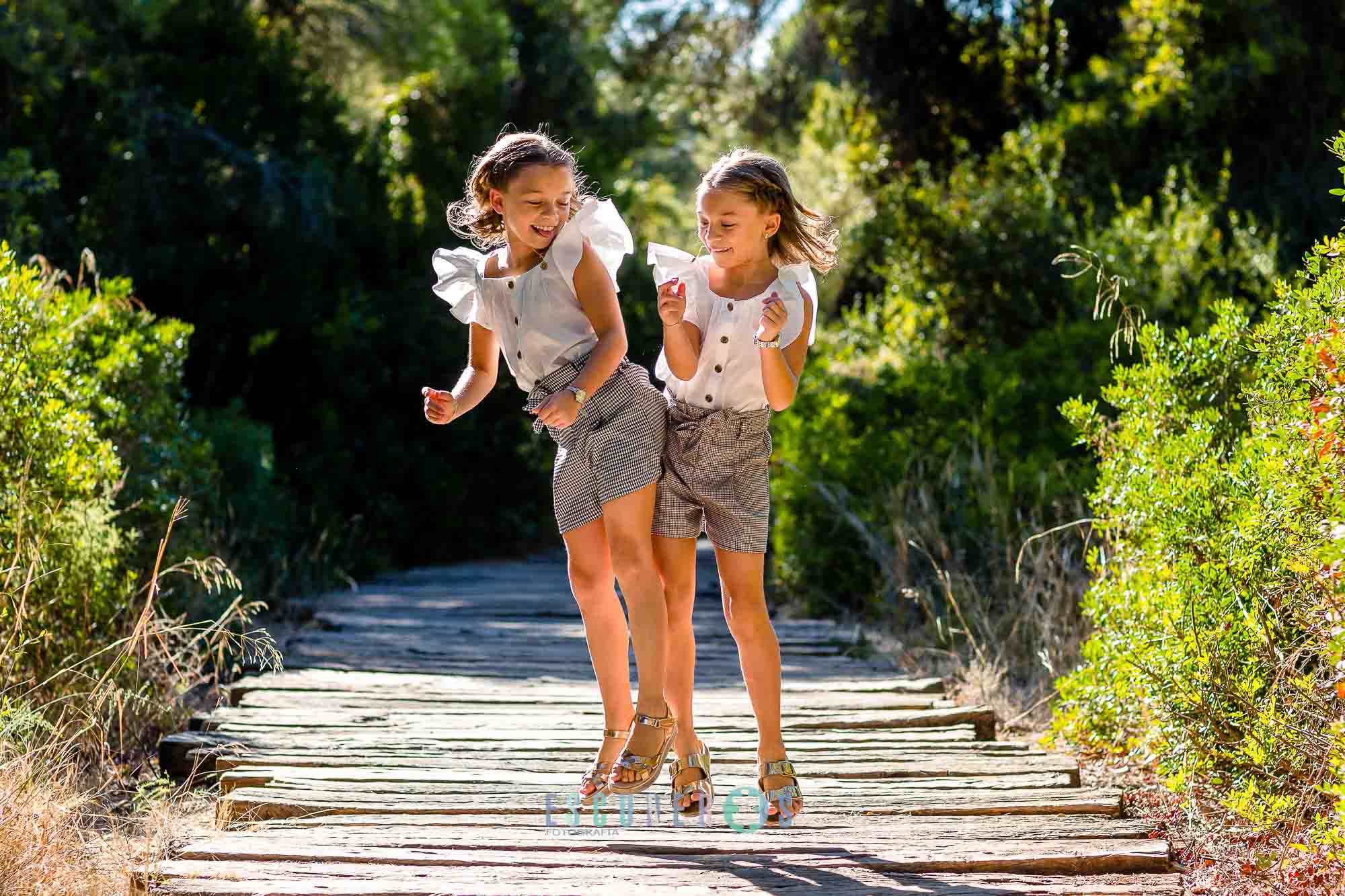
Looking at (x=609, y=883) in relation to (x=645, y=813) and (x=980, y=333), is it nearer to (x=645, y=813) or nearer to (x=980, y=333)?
(x=645, y=813)

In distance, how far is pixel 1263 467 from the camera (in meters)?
3.57

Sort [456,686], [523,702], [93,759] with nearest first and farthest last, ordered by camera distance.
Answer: [93,759]
[523,702]
[456,686]

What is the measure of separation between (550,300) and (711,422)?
56cm

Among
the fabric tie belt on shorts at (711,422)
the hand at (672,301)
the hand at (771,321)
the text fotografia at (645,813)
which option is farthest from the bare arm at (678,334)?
the text fotografia at (645,813)

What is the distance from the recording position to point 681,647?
13.1 ft

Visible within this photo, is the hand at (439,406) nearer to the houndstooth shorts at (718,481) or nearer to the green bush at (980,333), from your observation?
the houndstooth shorts at (718,481)

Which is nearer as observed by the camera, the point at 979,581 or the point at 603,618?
the point at 603,618

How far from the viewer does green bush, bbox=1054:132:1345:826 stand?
11.1 ft

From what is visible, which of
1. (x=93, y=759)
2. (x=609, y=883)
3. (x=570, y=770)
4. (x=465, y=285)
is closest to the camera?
(x=609, y=883)

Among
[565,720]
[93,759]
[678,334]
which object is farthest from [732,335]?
[93,759]

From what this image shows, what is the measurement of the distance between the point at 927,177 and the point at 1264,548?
10.4 m

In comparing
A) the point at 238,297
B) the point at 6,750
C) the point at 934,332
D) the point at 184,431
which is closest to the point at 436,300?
the point at 238,297

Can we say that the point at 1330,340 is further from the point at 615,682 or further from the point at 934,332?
the point at 934,332

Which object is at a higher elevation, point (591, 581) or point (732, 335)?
point (732, 335)
